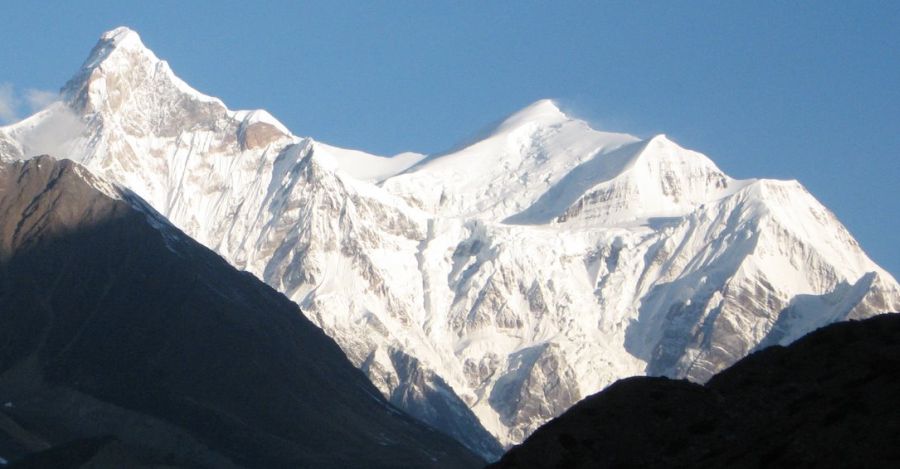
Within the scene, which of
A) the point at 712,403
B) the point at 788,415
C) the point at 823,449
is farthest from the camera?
the point at 712,403

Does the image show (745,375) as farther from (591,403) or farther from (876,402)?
(876,402)

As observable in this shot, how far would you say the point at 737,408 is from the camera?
6688 cm

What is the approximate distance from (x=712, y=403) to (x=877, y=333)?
6.24 m

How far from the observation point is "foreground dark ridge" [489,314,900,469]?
60969mm

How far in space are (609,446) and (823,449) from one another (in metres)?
11.9

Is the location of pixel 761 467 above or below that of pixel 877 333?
below

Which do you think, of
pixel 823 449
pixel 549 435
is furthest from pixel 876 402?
pixel 549 435

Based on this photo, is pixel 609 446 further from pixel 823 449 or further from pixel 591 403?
pixel 823 449

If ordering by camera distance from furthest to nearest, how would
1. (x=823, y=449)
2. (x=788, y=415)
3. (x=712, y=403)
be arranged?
(x=712, y=403)
(x=788, y=415)
(x=823, y=449)

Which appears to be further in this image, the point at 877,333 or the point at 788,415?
the point at 877,333

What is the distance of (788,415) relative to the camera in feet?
207

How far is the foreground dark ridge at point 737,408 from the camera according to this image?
200 ft

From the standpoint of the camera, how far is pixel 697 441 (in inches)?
2584

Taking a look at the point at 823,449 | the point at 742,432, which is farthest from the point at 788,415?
the point at 823,449
